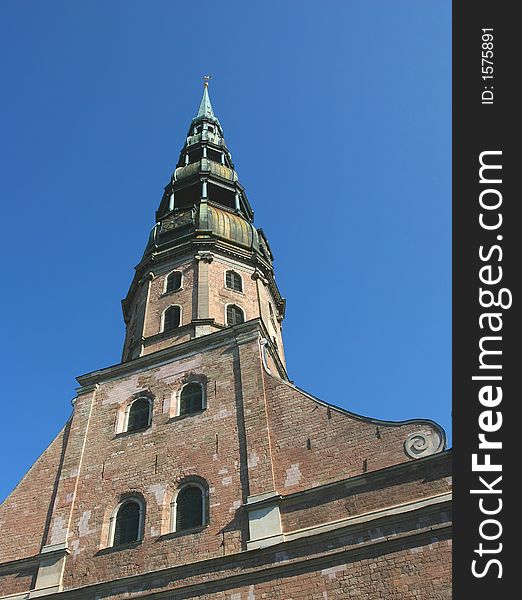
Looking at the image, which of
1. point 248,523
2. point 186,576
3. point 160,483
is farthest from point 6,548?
A: point 248,523

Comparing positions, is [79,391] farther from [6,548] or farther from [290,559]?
[290,559]

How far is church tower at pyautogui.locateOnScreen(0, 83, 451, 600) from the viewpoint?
12.5m

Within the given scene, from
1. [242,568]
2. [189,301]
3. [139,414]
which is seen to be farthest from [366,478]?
[189,301]

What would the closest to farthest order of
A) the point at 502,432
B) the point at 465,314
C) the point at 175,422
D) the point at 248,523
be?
the point at 502,432 < the point at 465,314 < the point at 248,523 < the point at 175,422

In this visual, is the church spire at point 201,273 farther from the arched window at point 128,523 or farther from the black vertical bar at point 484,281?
the black vertical bar at point 484,281

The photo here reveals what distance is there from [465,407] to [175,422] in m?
10.3

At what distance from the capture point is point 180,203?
95.9ft

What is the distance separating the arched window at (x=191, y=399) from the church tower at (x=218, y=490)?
0.06 meters

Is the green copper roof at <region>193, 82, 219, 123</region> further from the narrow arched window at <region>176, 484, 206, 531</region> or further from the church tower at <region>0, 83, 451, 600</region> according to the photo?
the narrow arched window at <region>176, 484, 206, 531</region>

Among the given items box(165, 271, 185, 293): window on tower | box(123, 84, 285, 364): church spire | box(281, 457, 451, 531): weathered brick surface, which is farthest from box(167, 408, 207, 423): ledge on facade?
box(165, 271, 185, 293): window on tower

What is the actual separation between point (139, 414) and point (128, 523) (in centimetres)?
336

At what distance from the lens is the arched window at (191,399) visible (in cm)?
1752

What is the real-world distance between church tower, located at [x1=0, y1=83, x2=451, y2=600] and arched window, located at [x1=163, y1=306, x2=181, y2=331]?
5cm

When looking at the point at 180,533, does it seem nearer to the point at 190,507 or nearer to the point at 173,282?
the point at 190,507
